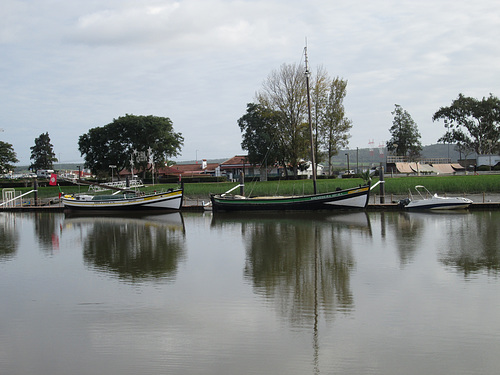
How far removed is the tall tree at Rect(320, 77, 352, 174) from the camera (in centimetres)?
5150

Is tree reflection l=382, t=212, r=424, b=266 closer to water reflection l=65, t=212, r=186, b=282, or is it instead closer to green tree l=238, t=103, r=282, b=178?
water reflection l=65, t=212, r=186, b=282

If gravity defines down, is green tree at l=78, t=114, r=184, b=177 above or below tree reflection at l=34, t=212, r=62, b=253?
above

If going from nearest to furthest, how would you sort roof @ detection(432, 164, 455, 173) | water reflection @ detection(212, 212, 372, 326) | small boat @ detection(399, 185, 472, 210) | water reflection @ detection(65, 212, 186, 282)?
water reflection @ detection(212, 212, 372, 326), water reflection @ detection(65, 212, 186, 282), small boat @ detection(399, 185, 472, 210), roof @ detection(432, 164, 455, 173)

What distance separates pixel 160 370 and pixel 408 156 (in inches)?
2748

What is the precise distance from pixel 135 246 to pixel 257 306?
10.1m

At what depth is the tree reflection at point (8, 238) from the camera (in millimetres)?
17863

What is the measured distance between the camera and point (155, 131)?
61438 mm

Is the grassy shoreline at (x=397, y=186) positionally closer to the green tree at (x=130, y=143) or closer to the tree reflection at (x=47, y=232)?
the tree reflection at (x=47, y=232)

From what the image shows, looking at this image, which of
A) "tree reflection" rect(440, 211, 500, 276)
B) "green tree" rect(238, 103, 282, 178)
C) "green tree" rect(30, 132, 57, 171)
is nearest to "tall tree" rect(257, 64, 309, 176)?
"green tree" rect(238, 103, 282, 178)

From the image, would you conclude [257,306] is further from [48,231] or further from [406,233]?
[48,231]

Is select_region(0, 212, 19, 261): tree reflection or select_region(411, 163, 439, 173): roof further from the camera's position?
select_region(411, 163, 439, 173): roof

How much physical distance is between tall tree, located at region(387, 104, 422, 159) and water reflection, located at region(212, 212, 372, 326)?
4885 cm

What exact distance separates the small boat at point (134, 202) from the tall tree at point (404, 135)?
48152mm

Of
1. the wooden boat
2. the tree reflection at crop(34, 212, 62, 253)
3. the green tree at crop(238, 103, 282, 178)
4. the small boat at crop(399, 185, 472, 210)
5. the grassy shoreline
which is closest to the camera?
the tree reflection at crop(34, 212, 62, 253)
